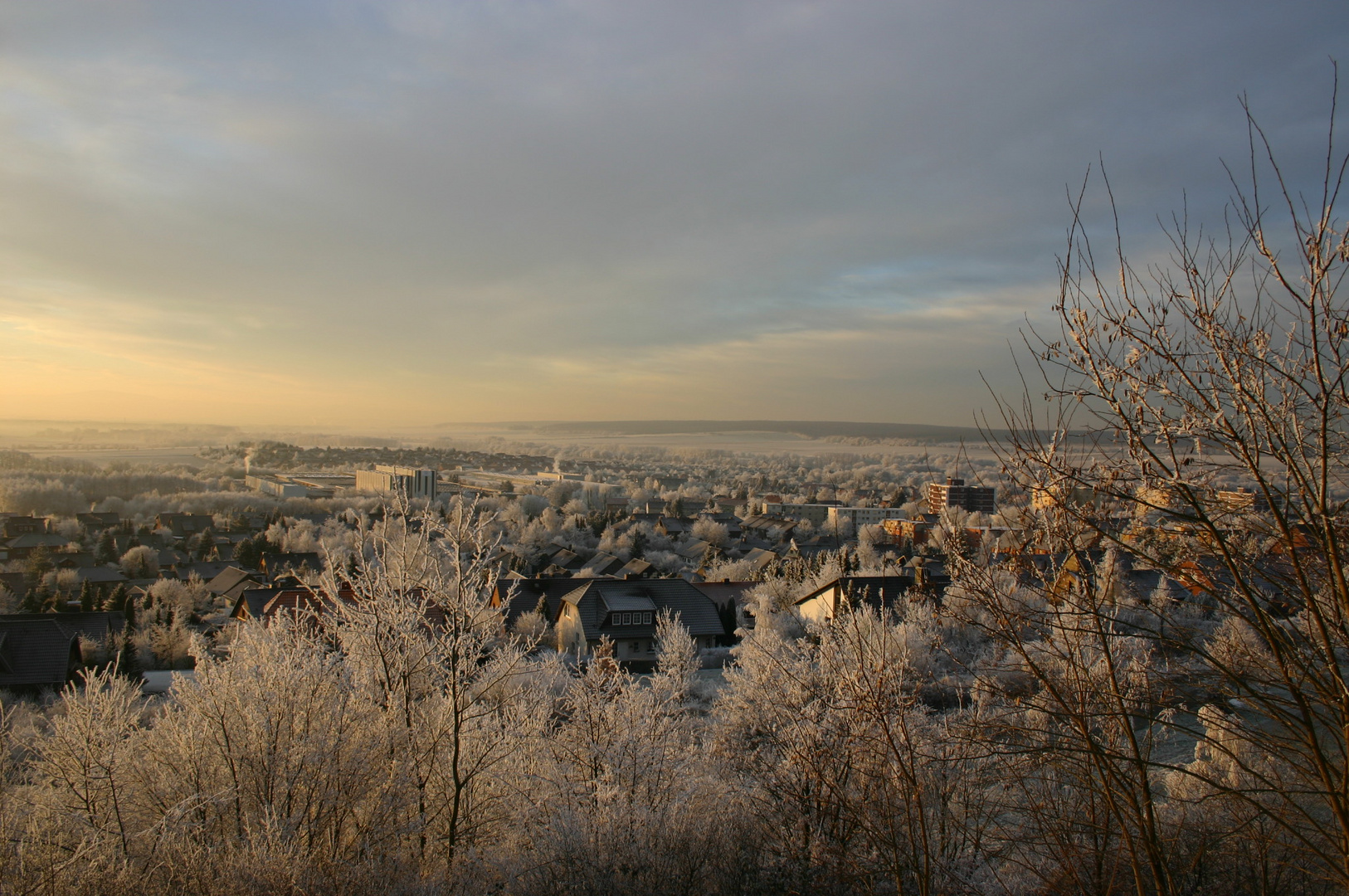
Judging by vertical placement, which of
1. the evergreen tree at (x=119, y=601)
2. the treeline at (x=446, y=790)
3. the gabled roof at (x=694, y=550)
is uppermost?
the treeline at (x=446, y=790)

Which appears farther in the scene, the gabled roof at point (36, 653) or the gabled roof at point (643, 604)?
the gabled roof at point (643, 604)

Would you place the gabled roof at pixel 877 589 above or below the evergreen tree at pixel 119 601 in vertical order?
above

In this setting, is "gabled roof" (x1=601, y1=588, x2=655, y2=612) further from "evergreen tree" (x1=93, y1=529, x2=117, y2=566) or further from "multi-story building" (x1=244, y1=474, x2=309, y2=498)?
"multi-story building" (x1=244, y1=474, x2=309, y2=498)

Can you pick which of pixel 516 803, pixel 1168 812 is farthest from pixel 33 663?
pixel 1168 812

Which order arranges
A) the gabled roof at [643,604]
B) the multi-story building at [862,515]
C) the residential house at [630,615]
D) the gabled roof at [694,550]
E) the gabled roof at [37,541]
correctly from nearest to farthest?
the residential house at [630,615]
the gabled roof at [643,604]
the gabled roof at [37,541]
the gabled roof at [694,550]
the multi-story building at [862,515]

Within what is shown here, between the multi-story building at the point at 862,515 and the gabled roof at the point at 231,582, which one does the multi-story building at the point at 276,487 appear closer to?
the gabled roof at the point at 231,582

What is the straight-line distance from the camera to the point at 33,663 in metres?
15.6

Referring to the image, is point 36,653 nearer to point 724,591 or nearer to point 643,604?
point 643,604

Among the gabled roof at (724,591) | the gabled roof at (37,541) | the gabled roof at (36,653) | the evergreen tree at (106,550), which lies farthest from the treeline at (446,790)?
the gabled roof at (37,541)

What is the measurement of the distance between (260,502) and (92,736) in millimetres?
50281

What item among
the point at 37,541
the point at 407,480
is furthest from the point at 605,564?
the point at 37,541

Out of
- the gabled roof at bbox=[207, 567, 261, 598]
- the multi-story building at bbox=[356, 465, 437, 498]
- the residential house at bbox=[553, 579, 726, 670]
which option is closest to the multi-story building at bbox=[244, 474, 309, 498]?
the multi-story building at bbox=[356, 465, 437, 498]

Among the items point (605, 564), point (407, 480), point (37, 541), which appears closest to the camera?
point (605, 564)

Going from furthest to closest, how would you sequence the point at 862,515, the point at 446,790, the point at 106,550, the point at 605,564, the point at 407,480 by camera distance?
the point at 862,515 → the point at 407,480 → the point at 106,550 → the point at 605,564 → the point at 446,790
